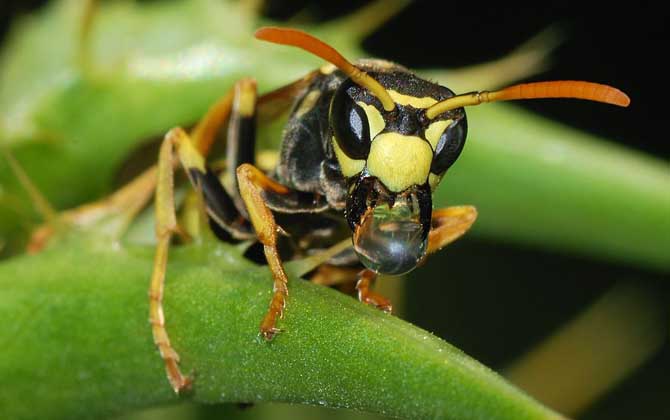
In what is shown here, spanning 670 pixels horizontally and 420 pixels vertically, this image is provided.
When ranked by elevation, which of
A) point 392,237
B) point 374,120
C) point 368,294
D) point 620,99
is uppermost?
point 620,99

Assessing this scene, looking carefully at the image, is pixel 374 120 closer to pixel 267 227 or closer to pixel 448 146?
pixel 448 146

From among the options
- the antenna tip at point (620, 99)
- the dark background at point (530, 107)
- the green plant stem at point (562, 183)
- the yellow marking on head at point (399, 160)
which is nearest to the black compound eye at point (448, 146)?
the yellow marking on head at point (399, 160)

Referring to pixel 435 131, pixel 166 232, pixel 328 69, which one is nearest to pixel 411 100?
pixel 435 131

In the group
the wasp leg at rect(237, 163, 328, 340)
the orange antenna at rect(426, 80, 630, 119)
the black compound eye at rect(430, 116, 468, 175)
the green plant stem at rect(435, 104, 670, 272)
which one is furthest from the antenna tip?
the green plant stem at rect(435, 104, 670, 272)

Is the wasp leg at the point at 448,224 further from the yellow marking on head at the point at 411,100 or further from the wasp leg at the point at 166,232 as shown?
the wasp leg at the point at 166,232

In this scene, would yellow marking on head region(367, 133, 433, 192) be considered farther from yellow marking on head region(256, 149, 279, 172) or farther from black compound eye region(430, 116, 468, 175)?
yellow marking on head region(256, 149, 279, 172)

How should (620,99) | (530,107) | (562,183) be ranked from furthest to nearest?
(530,107) → (562,183) → (620,99)

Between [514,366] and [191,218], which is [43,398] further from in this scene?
[514,366]
